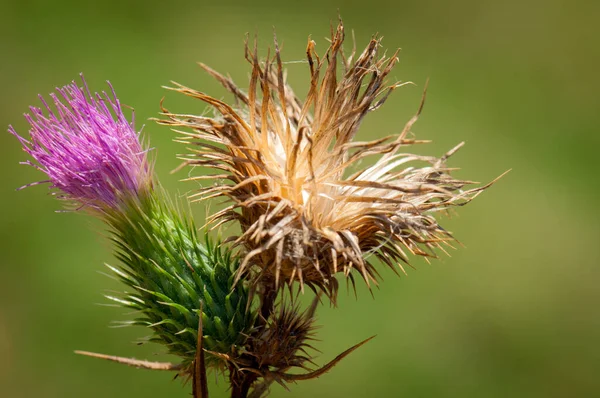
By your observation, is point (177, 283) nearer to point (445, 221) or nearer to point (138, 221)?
point (138, 221)

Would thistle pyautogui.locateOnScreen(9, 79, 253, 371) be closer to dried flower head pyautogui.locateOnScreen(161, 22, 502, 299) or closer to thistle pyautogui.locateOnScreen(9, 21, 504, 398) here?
thistle pyautogui.locateOnScreen(9, 21, 504, 398)

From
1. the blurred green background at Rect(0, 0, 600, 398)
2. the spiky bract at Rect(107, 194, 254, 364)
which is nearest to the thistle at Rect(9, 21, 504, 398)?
the spiky bract at Rect(107, 194, 254, 364)

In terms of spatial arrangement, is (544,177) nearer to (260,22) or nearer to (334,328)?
(334,328)

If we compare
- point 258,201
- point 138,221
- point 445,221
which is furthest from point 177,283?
point 445,221

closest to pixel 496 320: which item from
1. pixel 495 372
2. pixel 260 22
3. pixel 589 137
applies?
pixel 495 372

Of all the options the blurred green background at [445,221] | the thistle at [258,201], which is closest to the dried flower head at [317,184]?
the thistle at [258,201]

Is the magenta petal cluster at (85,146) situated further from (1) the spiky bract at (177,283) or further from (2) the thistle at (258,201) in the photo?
(1) the spiky bract at (177,283)
